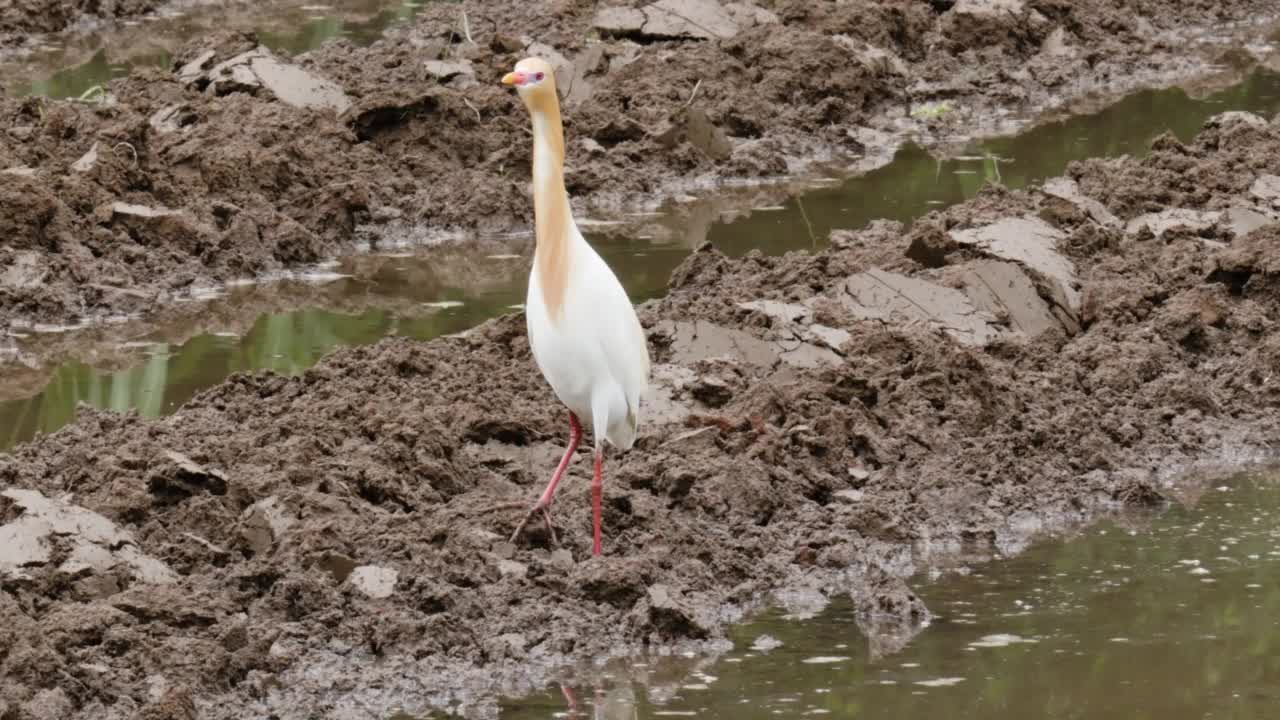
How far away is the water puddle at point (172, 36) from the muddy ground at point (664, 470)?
23.0 feet

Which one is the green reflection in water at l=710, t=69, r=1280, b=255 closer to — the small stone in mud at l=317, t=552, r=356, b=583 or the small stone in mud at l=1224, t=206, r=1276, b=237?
the small stone in mud at l=1224, t=206, r=1276, b=237

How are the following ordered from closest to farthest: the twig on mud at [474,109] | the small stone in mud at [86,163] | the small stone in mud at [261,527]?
1. the small stone in mud at [261,527]
2. the small stone in mud at [86,163]
3. the twig on mud at [474,109]

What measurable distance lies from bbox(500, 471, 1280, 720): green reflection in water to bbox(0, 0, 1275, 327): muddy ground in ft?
17.3

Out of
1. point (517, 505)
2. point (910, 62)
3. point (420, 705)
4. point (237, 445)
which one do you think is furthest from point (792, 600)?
point (910, 62)

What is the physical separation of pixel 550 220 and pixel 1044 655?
2.23 m

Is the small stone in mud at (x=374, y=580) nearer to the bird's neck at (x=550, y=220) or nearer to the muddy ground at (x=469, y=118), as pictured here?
the bird's neck at (x=550, y=220)

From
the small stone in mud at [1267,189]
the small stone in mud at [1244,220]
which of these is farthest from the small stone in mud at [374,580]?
the small stone in mud at [1267,189]

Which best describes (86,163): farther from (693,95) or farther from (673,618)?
(673,618)

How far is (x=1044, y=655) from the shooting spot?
7.36 meters

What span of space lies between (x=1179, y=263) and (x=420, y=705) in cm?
549

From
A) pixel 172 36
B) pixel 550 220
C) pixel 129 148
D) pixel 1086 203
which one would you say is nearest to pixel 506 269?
pixel 129 148

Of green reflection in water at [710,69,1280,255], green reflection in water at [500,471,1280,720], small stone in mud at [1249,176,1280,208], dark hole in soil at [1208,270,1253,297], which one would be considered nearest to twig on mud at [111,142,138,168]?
green reflection in water at [710,69,1280,255]

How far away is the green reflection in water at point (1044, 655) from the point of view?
6.96 metres

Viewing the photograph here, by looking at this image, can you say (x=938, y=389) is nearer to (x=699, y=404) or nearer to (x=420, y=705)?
(x=699, y=404)
